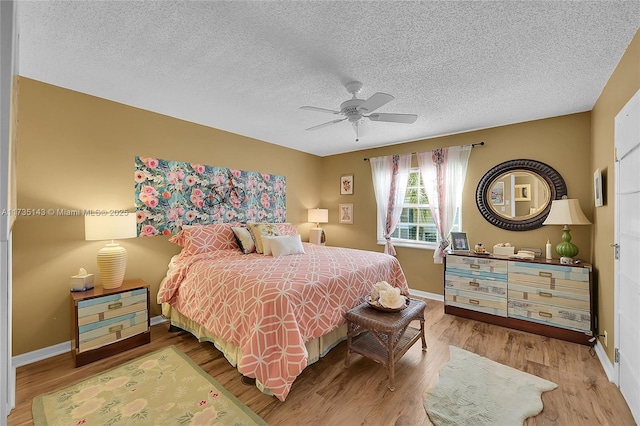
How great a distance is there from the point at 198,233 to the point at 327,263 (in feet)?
5.33

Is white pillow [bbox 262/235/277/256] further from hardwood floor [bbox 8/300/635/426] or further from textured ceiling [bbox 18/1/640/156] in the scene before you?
textured ceiling [bbox 18/1/640/156]

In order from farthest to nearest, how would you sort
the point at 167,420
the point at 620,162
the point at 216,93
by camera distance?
the point at 216,93
the point at 620,162
the point at 167,420

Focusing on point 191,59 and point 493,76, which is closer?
point 191,59

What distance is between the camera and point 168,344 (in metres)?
2.68

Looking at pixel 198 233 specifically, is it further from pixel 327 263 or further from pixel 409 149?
pixel 409 149

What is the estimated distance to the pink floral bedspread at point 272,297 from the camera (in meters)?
1.88

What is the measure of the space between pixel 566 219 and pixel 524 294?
93 centimetres

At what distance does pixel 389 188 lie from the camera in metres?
4.64

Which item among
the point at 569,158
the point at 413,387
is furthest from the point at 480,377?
the point at 569,158

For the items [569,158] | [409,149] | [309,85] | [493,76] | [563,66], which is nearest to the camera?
[563,66]

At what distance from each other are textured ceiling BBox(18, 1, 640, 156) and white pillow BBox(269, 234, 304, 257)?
5.08 feet

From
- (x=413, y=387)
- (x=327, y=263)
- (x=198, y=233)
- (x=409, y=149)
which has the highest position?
(x=409, y=149)

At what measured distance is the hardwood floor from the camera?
5.84ft

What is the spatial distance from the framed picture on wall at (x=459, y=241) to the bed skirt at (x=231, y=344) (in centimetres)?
204
